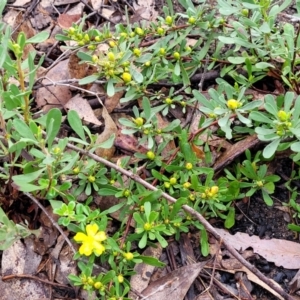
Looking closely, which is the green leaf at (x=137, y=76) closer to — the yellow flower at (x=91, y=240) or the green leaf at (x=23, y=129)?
the green leaf at (x=23, y=129)

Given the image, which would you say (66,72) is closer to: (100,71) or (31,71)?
(100,71)

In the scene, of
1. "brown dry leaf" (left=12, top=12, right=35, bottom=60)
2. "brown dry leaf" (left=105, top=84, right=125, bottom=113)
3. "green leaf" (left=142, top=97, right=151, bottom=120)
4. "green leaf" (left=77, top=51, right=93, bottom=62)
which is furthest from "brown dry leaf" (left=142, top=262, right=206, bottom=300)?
"brown dry leaf" (left=12, top=12, right=35, bottom=60)

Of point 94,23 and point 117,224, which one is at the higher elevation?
point 94,23

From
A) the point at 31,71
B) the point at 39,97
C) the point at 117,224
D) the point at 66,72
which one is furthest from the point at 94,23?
the point at 117,224

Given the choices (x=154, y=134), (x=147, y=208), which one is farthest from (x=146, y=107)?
(x=147, y=208)

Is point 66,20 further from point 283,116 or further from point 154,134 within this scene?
point 283,116

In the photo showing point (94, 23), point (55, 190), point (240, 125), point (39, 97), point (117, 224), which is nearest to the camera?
point (55, 190)
